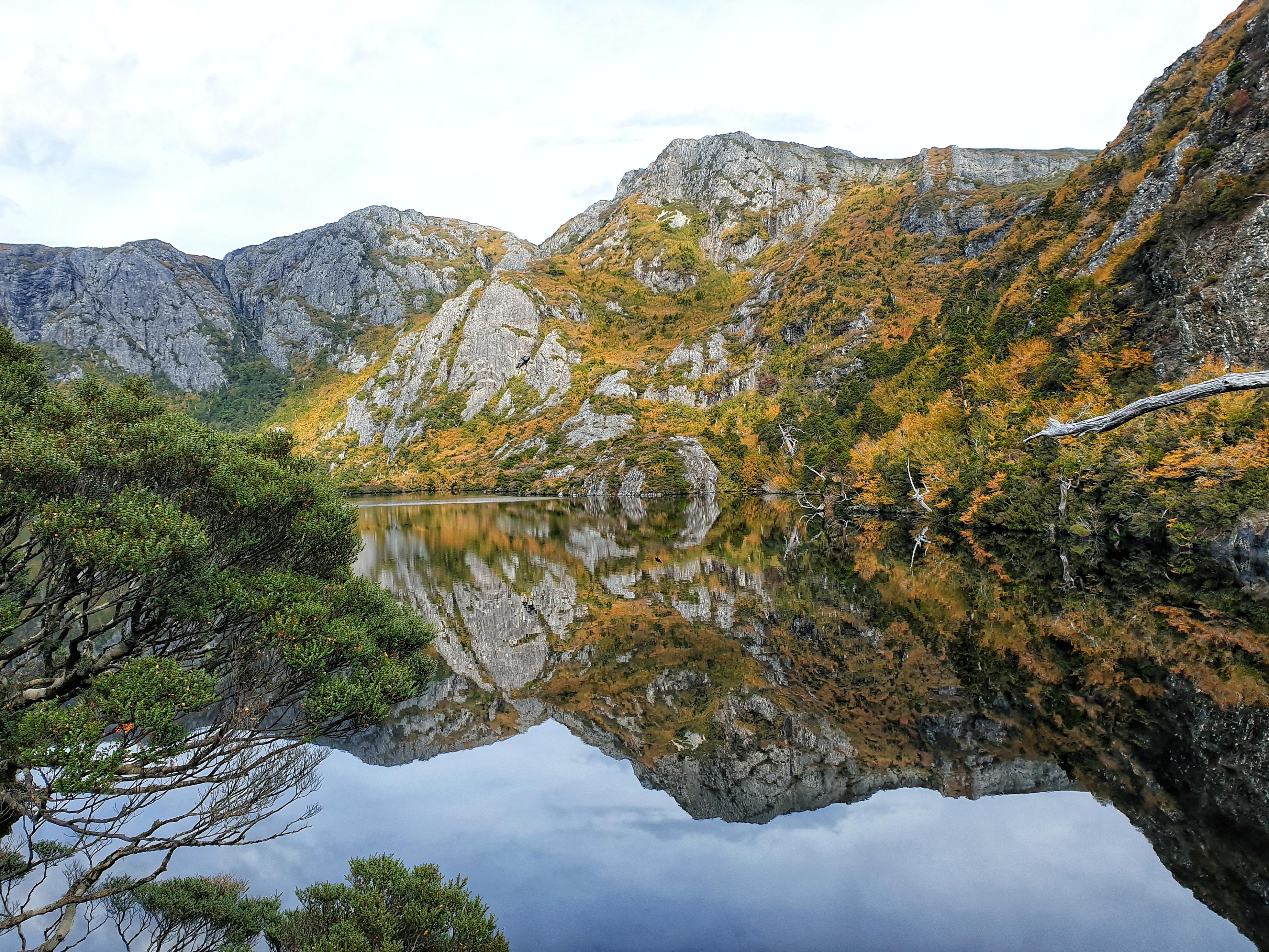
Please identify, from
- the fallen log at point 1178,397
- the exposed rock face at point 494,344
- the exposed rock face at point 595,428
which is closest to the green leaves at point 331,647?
the fallen log at point 1178,397

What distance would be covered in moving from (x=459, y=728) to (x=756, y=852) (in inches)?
362

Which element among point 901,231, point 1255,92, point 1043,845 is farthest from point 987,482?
point 901,231

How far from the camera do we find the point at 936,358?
259ft

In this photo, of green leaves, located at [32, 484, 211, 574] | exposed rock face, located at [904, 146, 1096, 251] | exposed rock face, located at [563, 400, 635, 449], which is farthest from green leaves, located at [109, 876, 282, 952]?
exposed rock face, located at [563, 400, 635, 449]

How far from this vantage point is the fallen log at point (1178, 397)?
9.43 m

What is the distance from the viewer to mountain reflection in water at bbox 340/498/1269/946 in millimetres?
10867

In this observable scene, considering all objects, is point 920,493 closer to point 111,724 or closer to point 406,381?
point 111,724

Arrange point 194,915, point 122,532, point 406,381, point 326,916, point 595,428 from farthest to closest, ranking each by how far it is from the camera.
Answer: point 406,381
point 595,428
point 122,532
point 194,915
point 326,916

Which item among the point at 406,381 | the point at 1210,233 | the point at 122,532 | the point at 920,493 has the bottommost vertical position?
the point at 920,493

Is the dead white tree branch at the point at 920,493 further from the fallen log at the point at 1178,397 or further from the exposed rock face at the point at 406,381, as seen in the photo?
the exposed rock face at the point at 406,381

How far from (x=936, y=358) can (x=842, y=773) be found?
258 ft

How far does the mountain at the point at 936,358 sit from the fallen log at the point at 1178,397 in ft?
81.3

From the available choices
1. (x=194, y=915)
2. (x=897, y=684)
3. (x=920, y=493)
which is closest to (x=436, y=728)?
(x=194, y=915)

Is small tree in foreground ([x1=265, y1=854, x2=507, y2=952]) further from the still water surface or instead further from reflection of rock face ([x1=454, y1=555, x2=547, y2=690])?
reflection of rock face ([x1=454, y1=555, x2=547, y2=690])
